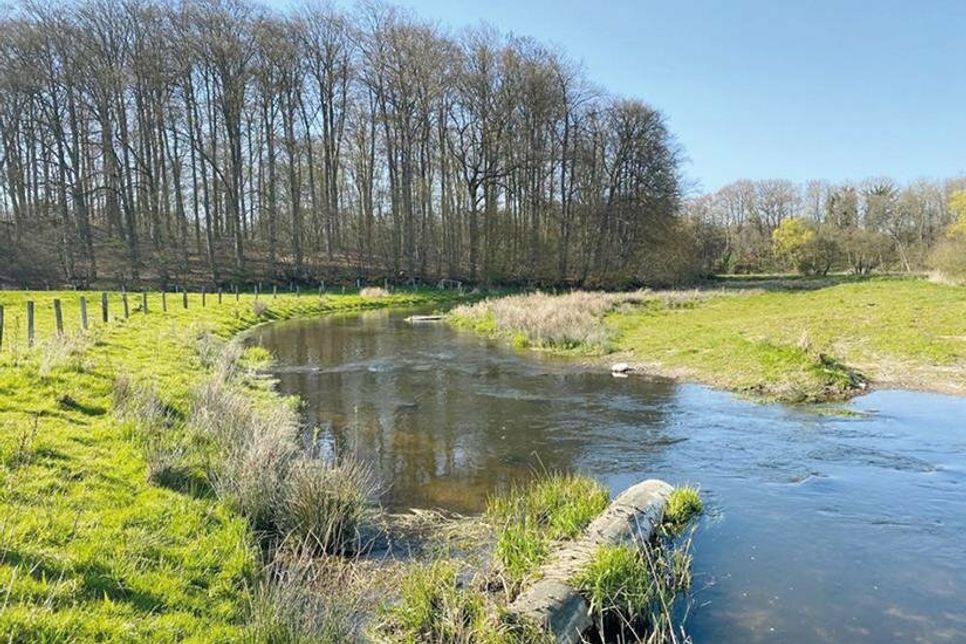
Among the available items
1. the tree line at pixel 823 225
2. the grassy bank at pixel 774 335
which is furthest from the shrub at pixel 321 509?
the tree line at pixel 823 225

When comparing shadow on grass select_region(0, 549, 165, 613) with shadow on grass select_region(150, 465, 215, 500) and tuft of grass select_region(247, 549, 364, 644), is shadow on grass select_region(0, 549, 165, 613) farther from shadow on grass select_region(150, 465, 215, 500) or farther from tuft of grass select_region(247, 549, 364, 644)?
shadow on grass select_region(150, 465, 215, 500)

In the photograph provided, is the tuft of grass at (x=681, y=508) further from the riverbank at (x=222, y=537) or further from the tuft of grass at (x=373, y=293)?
the tuft of grass at (x=373, y=293)

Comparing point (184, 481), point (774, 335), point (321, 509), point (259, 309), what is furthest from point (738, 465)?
point (259, 309)

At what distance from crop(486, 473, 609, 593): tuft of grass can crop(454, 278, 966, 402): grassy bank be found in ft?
28.0

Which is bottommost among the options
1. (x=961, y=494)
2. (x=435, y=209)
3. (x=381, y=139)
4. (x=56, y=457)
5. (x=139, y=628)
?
(x=961, y=494)

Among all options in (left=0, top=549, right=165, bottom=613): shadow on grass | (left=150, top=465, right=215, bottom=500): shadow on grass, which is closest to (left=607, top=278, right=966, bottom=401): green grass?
(left=150, top=465, right=215, bottom=500): shadow on grass

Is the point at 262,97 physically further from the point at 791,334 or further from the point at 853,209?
the point at 853,209

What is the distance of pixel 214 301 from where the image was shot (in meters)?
34.6

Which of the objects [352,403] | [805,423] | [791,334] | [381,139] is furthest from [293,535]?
[381,139]

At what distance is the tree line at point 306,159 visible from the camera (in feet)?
149

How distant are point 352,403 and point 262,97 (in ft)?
140

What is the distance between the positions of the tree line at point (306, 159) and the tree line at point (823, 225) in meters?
13.1

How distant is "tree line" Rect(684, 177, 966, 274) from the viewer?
62219 mm

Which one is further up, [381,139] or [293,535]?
[381,139]
